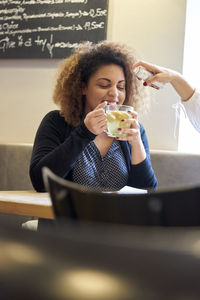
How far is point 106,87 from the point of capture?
6.25 ft

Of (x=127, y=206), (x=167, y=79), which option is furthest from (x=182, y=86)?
(x=127, y=206)

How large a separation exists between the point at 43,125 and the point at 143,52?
1091mm

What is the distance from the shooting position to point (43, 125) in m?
1.80

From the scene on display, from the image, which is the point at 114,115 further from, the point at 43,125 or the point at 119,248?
the point at 119,248

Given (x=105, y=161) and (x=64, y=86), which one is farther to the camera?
(x=64, y=86)

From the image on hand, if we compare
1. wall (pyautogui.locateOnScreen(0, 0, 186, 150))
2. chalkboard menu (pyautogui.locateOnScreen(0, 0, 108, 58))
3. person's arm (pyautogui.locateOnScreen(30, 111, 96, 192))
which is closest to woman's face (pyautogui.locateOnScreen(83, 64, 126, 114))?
person's arm (pyautogui.locateOnScreen(30, 111, 96, 192))

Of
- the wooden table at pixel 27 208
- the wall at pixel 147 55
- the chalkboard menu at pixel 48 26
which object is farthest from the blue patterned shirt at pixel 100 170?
the chalkboard menu at pixel 48 26

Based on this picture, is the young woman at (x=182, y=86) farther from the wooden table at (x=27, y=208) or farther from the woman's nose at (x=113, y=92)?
the wooden table at (x=27, y=208)

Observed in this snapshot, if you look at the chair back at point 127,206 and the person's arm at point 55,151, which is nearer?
the chair back at point 127,206

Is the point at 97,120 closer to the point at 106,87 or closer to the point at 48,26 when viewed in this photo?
the point at 106,87

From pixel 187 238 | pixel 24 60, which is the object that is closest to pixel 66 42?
pixel 24 60

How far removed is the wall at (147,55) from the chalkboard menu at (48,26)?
71mm

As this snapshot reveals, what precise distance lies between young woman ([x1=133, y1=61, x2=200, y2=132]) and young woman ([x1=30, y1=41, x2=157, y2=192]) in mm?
183

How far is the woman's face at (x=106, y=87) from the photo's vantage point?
6.14 ft
